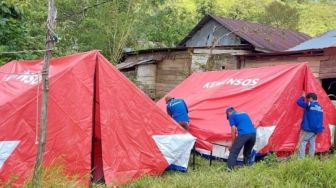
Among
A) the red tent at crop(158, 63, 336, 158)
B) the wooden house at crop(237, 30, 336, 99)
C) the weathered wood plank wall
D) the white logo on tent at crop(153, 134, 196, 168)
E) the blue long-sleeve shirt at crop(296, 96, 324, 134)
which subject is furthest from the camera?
the weathered wood plank wall

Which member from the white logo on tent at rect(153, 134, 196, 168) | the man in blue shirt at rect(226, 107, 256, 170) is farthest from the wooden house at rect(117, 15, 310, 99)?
the white logo on tent at rect(153, 134, 196, 168)

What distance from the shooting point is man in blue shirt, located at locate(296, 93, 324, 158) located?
8562 mm

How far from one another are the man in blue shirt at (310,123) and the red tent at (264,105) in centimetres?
31

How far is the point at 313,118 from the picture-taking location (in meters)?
8.58

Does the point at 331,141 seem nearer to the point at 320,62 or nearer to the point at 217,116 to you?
the point at 217,116

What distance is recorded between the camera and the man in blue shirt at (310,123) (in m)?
8.56

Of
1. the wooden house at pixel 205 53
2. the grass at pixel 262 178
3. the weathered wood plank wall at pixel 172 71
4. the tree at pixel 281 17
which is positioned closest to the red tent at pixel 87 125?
the grass at pixel 262 178

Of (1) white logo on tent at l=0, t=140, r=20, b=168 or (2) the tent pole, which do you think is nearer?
(2) the tent pole

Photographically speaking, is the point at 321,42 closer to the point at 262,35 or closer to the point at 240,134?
the point at 262,35

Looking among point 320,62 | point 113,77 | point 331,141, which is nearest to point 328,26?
point 320,62

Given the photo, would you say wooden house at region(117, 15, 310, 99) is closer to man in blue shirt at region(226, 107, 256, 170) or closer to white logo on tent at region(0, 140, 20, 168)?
man in blue shirt at region(226, 107, 256, 170)

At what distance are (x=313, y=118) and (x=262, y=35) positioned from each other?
38.1ft

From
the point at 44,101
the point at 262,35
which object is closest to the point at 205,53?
the point at 262,35

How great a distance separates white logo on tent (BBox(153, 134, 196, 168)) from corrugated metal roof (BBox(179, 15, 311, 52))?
10236mm
